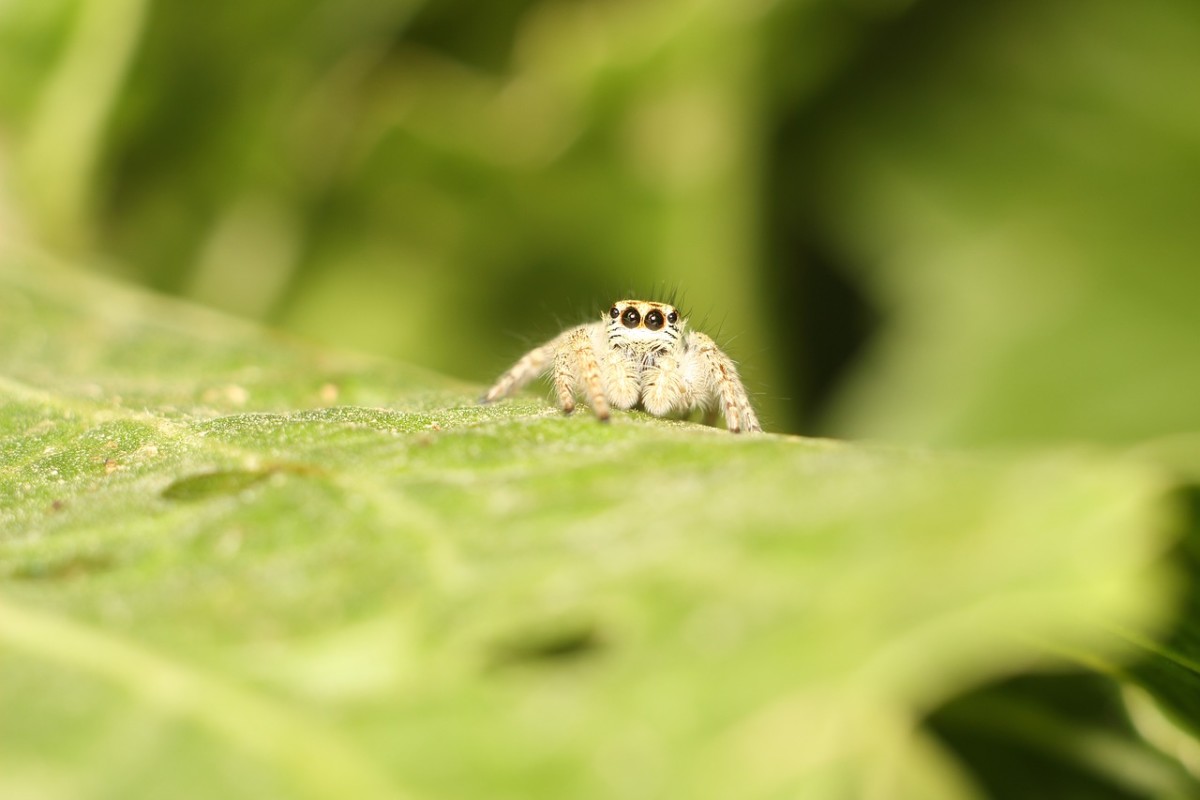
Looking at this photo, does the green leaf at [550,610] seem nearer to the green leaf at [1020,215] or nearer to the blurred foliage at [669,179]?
the blurred foliage at [669,179]

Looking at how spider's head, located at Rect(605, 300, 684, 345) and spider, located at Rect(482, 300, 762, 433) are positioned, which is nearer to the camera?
spider, located at Rect(482, 300, 762, 433)

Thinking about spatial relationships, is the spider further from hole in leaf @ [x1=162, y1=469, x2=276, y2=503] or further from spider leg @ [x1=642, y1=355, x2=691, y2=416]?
hole in leaf @ [x1=162, y1=469, x2=276, y2=503]

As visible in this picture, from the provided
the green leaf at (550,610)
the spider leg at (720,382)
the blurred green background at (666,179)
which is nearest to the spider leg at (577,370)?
the spider leg at (720,382)

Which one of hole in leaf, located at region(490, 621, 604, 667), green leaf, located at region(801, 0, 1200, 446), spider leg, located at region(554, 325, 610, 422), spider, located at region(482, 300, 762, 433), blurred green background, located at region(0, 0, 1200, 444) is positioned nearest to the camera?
hole in leaf, located at region(490, 621, 604, 667)

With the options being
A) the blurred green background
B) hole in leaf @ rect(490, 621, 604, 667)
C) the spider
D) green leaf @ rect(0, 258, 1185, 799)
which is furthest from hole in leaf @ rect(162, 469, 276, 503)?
the blurred green background

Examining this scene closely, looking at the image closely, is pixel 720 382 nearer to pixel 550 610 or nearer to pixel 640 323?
pixel 640 323

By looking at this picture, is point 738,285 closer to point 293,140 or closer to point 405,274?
point 405,274
